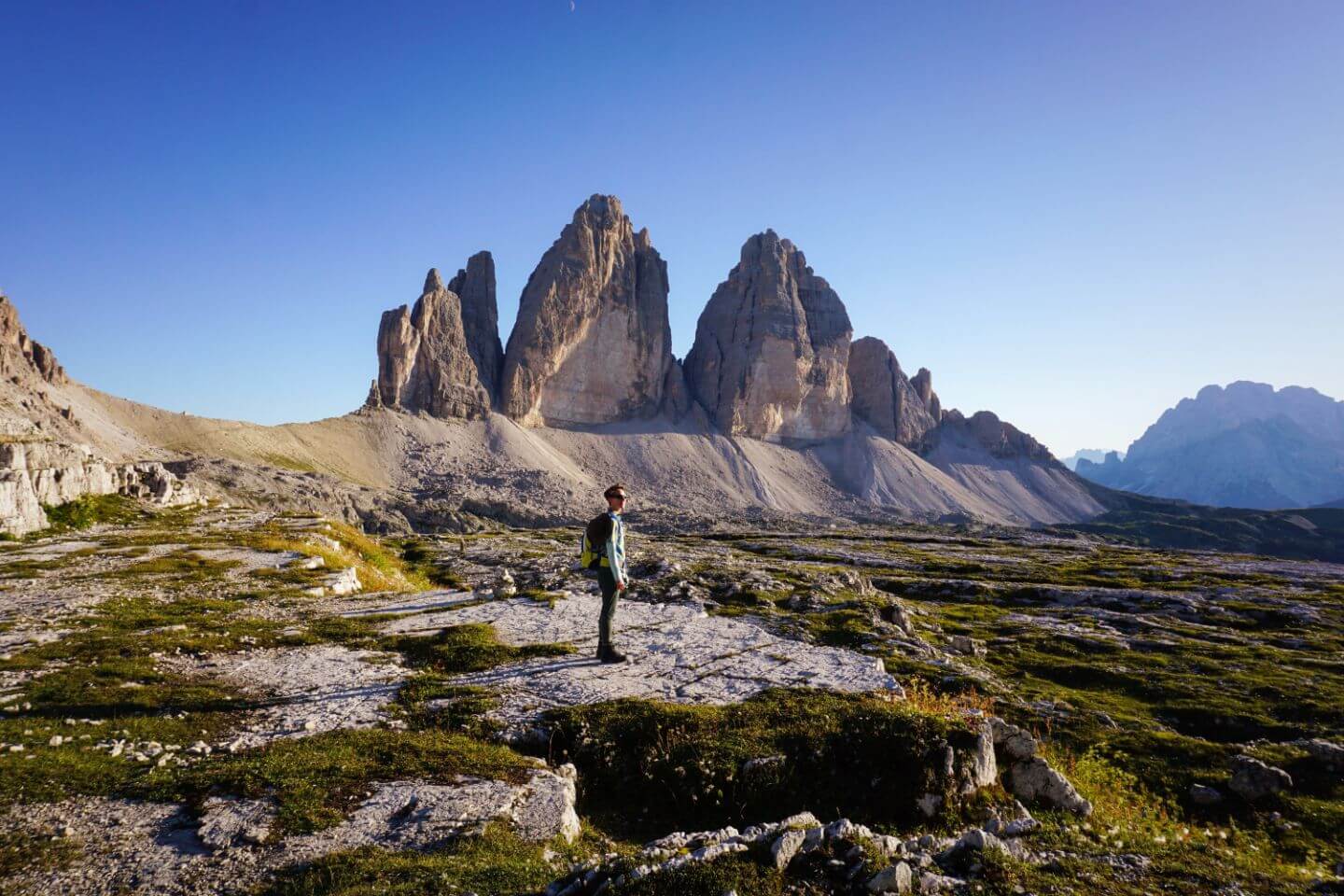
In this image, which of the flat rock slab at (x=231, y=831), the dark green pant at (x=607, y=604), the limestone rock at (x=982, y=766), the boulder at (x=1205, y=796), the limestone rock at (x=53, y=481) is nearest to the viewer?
the flat rock slab at (x=231, y=831)

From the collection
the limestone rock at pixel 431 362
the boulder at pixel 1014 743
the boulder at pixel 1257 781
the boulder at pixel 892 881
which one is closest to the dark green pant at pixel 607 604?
the boulder at pixel 1014 743

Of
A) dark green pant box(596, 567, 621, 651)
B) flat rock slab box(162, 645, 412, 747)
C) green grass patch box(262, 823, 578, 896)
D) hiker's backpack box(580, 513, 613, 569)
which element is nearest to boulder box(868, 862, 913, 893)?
green grass patch box(262, 823, 578, 896)

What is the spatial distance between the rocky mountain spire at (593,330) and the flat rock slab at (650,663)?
150385 millimetres

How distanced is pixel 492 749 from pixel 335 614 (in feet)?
37.3

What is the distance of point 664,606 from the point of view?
2161 cm

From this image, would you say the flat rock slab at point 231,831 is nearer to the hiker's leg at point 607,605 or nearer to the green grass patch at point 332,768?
the green grass patch at point 332,768

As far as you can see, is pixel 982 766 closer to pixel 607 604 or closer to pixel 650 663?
pixel 650 663

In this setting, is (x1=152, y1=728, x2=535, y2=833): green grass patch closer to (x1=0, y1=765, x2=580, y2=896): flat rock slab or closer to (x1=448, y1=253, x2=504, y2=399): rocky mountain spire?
(x1=0, y1=765, x2=580, y2=896): flat rock slab

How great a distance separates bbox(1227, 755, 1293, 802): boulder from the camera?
512 inches

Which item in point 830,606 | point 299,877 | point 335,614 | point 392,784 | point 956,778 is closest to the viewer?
point 299,877

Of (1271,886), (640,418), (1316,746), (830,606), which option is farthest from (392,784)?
(640,418)

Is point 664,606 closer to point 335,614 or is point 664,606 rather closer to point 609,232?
point 335,614

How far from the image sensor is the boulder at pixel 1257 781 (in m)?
13.0

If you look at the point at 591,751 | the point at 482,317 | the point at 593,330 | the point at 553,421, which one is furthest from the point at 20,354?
the point at 591,751
